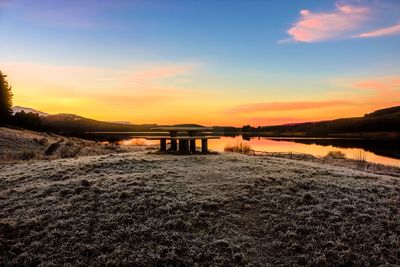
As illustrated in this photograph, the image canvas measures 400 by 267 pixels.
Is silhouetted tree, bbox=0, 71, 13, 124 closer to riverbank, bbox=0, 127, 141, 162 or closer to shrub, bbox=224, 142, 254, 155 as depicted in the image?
riverbank, bbox=0, 127, 141, 162

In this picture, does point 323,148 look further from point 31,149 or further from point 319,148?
point 31,149

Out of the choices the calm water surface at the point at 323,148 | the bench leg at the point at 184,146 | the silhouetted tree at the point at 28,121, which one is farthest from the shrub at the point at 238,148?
the silhouetted tree at the point at 28,121

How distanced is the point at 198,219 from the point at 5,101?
4069 cm

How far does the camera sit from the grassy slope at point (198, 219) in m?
7.06

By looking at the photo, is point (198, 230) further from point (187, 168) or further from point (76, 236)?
point (187, 168)

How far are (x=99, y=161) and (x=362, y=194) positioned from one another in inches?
401

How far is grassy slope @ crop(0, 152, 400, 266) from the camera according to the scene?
23.2ft

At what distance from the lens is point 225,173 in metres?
12.3

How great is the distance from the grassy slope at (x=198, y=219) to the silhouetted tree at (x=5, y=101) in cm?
3234

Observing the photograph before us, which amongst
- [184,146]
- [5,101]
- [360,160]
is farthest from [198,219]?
[5,101]

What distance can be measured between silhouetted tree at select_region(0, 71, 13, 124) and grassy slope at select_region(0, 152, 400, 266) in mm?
32338

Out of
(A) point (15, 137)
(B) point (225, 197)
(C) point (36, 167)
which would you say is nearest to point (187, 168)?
(B) point (225, 197)

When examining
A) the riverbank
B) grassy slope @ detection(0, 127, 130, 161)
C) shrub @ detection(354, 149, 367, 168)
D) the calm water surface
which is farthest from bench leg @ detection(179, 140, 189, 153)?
shrub @ detection(354, 149, 367, 168)

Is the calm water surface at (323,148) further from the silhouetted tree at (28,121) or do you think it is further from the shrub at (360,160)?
the silhouetted tree at (28,121)
